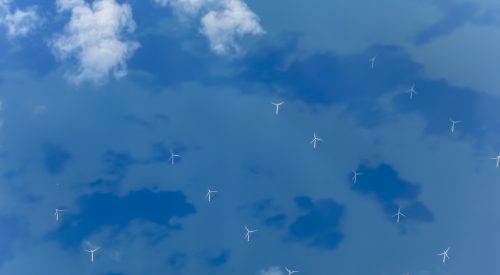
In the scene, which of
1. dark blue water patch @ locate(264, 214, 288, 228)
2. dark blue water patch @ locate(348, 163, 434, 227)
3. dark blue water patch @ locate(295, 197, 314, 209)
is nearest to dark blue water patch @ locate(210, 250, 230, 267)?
dark blue water patch @ locate(264, 214, 288, 228)

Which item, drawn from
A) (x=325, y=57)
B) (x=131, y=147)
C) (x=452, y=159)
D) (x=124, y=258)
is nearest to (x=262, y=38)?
(x=325, y=57)

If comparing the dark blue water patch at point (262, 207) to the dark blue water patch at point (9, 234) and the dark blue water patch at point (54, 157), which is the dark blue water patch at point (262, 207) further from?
the dark blue water patch at point (9, 234)

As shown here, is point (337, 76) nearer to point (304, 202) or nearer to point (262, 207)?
point (304, 202)

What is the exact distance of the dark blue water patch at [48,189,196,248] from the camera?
128625mm

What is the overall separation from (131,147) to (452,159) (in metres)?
62.6

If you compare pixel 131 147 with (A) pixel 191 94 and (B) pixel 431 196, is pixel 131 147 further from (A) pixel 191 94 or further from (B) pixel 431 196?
(B) pixel 431 196

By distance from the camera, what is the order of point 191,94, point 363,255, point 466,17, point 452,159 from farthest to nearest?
point 466,17, point 191,94, point 452,159, point 363,255

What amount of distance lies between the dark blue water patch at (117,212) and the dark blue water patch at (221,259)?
29.8 ft

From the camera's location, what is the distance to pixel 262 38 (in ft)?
507

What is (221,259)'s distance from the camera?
409 ft

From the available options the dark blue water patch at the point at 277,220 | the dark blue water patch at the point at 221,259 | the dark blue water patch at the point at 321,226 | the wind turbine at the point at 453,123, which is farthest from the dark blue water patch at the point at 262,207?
the wind turbine at the point at 453,123

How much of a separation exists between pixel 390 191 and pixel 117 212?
5109cm

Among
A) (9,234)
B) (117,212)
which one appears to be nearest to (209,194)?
(117,212)

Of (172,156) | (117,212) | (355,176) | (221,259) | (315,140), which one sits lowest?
(221,259)
